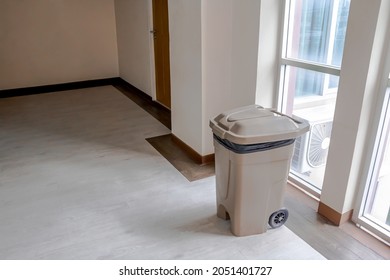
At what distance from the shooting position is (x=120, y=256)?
2.07 m

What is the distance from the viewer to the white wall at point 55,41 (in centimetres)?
536

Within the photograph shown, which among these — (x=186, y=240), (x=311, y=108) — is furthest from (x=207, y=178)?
(x=311, y=108)

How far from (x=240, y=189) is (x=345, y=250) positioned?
783mm

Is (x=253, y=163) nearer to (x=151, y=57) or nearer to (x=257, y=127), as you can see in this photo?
(x=257, y=127)

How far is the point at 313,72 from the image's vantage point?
256 centimetres

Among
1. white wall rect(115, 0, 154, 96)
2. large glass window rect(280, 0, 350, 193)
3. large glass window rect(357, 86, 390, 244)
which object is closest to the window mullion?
large glass window rect(280, 0, 350, 193)

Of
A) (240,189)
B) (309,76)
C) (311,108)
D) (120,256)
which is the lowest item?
(120,256)

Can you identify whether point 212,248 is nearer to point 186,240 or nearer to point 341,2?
point 186,240

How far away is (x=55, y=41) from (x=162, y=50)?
2.27 m

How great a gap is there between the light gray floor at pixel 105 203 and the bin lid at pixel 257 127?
2.34 feet

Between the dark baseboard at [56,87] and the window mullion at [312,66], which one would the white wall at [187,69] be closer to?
the window mullion at [312,66]

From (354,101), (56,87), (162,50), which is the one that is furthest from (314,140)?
(56,87)

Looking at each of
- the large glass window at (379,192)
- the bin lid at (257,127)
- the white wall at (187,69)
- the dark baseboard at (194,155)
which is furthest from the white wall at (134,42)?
the large glass window at (379,192)

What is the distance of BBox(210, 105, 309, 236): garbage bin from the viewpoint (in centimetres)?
196
